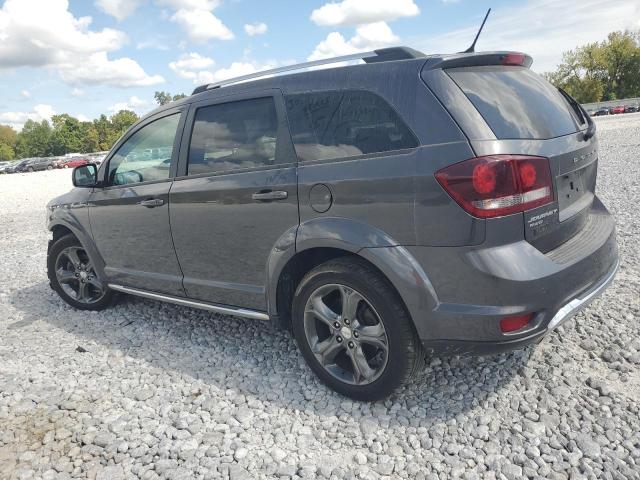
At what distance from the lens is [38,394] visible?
136 inches

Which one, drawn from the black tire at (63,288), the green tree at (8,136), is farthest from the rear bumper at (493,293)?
the green tree at (8,136)

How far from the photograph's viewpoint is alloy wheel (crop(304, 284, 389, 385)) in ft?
9.49

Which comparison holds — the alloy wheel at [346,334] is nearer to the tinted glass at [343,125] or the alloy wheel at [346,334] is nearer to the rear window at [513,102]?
the tinted glass at [343,125]

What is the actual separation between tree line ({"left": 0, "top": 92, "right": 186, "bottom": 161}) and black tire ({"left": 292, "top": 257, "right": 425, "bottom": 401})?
104 m

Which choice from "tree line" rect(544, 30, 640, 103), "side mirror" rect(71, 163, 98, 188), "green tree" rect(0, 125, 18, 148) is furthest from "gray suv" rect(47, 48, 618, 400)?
"green tree" rect(0, 125, 18, 148)

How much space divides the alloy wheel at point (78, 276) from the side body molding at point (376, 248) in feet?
9.15

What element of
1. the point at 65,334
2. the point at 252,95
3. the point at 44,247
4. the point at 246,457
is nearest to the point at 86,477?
the point at 246,457

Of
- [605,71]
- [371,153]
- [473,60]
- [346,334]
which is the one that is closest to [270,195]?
[371,153]

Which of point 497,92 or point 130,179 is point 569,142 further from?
point 130,179

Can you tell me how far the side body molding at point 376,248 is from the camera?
2.60 metres

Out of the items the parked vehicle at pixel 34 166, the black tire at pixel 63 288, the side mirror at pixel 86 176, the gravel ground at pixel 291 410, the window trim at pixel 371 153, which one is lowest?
the parked vehicle at pixel 34 166

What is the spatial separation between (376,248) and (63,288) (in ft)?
12.4

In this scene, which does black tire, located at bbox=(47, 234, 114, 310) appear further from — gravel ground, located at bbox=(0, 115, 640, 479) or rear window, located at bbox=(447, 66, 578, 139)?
rear window, located at bbox=(447, 66, 578, 139)

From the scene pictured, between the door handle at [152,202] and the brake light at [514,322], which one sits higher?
the door handle at [152,202]
